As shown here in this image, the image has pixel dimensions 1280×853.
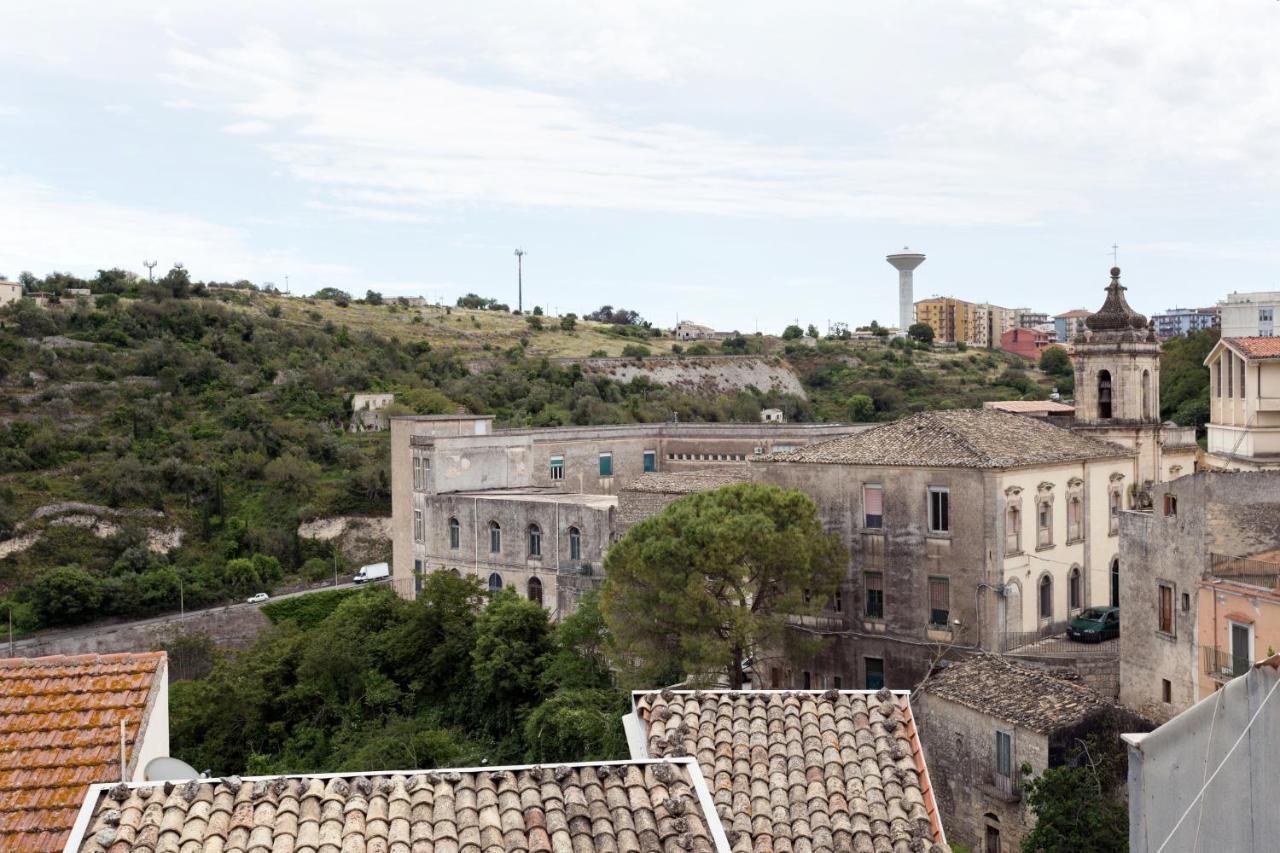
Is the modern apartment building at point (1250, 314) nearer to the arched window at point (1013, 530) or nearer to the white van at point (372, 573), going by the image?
the arched window at point (1013, 530)

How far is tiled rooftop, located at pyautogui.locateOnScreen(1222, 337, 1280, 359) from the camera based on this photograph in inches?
989

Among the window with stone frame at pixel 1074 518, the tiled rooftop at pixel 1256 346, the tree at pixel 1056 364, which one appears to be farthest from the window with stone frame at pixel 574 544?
the tree at pixel 1056 364

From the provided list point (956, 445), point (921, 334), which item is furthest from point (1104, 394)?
point (921, 334)

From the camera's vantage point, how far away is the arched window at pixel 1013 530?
2781 cm

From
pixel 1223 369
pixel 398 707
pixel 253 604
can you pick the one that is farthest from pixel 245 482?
pixel 1223 369

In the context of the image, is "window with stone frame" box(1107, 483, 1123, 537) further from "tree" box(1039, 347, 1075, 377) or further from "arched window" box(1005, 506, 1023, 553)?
"tree" box(1039, 347, 1075, 377)

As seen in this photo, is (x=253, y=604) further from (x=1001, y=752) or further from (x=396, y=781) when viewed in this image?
(x=396, y=781)

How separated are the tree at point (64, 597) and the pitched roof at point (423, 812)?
148ft

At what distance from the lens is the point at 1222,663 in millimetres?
19250

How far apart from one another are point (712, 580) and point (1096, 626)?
30.7 ft

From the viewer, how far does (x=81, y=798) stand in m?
8.88

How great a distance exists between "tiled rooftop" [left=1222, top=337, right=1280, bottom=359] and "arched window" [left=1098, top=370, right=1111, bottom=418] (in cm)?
906

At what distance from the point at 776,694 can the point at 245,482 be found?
54.2 meters

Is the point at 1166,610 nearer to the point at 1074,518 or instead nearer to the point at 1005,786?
the point at 1005,786
